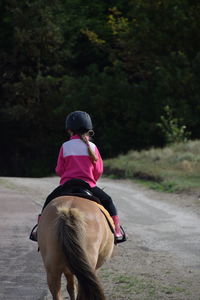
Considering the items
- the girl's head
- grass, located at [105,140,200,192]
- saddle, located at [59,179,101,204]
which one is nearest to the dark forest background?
grass, located at [105,140,200,192]

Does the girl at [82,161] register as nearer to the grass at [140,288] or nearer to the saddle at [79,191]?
the saddle at [79,191]

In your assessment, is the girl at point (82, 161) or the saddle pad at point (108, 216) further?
the girl at point (82, 161)

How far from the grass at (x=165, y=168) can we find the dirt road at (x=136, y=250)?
53.5 inches

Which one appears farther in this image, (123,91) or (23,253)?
(123,91)

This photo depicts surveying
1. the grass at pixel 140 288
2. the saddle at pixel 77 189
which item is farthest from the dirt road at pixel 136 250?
the saddle at pixel 77 189

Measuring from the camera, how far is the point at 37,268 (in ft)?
27.8

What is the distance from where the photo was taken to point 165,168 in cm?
2105

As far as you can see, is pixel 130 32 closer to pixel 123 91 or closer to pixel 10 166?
pixel 123 91

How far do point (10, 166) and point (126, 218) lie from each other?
26776 millimetres

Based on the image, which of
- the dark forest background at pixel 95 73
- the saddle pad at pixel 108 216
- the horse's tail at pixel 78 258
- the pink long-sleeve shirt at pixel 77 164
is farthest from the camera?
the dark forest background at pixel 95 73

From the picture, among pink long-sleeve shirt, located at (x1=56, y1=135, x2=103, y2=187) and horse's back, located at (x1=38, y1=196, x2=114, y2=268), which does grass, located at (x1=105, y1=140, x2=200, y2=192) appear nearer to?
pink long-sleeve shirt, located at (x1=56, y1=135, x2=103, y2=187)

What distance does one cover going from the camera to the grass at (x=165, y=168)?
59.2ft

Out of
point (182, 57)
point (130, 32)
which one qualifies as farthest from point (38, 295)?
point (130, 32)

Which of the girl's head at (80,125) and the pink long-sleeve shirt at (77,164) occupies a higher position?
the girl's head at (80,125)
